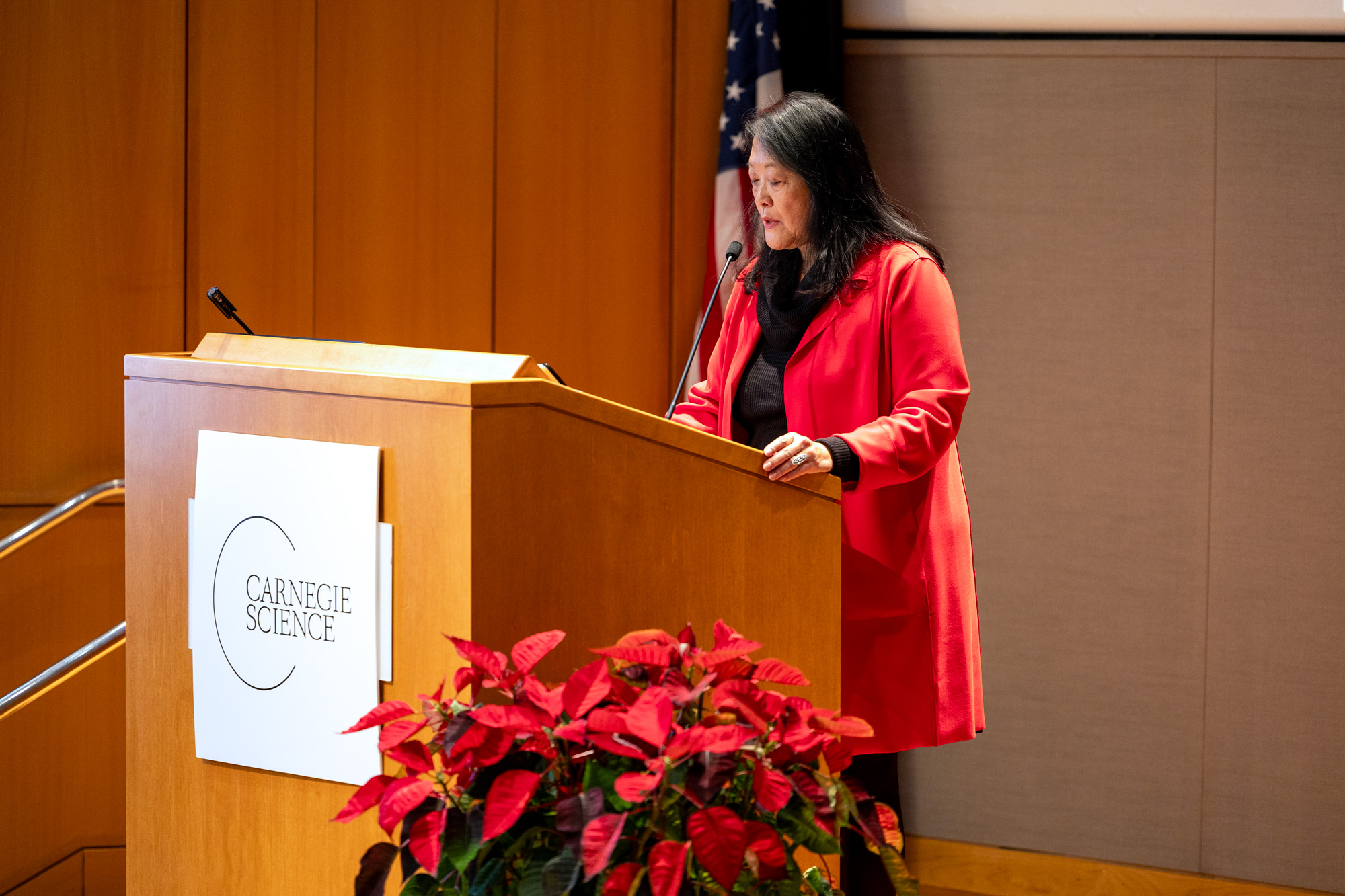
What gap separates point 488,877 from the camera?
1.10 meters

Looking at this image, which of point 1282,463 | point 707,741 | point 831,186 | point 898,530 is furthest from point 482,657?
point 1282,463

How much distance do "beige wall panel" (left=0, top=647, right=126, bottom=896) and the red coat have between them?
193 centimetres

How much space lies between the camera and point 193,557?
1.41 m

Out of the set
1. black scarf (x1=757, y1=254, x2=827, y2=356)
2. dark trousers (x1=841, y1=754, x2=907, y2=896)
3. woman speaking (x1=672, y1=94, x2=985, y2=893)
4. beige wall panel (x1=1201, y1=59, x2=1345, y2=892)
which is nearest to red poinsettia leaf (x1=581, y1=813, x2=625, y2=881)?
woman speaking (x1=672, y1=94, x2=985, y2=893)

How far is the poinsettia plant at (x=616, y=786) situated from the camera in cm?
105

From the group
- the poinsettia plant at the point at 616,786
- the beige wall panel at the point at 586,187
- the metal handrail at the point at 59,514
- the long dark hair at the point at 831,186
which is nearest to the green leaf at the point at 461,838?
the poinsettia plant at the point at 616,786

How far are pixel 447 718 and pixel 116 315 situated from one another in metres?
2.23

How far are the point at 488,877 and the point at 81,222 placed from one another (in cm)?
245

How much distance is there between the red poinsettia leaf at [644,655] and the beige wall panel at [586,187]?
1931mm

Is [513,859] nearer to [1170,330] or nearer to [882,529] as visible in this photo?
[882,529]

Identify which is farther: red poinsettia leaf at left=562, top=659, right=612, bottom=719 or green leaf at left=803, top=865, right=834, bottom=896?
green leaf at left=803, top=865, right=834, bottom=896

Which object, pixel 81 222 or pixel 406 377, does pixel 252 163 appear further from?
pixel 406 377

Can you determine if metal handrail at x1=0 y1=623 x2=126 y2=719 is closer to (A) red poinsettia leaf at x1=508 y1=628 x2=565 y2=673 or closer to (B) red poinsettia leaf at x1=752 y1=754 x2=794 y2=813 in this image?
(A) red poinsettia leaf at x1=508 y1=628 x2=565 y2=673

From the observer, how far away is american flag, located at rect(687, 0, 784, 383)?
2.96 meters
